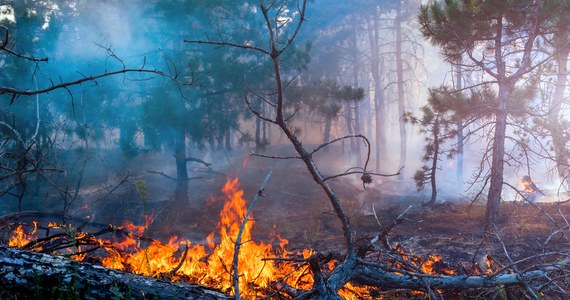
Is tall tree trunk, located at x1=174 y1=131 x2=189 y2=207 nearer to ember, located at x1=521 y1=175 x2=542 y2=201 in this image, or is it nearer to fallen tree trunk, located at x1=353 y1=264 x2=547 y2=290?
ember, located at x1=521 y1=175 x2=542 y2=201

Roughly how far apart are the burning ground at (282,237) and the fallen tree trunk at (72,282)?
249 millimetres

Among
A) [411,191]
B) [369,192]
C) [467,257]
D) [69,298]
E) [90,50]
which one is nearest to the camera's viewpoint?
[69,298]

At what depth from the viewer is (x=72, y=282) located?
303 centimetres

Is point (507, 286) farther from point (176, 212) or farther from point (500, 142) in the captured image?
point (176, 212)

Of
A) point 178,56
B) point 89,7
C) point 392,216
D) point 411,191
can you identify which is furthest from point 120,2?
point 411,191

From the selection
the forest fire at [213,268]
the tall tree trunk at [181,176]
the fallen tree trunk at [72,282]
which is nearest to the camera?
the fallen tree trunk at [72,282]

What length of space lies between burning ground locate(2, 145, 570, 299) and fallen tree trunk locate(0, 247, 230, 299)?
0.25 metres

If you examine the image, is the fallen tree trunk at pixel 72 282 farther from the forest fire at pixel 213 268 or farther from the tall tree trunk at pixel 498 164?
the tall tree trunk at pixel 498 164

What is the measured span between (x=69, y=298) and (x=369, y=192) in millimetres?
17806

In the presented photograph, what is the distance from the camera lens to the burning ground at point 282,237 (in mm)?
4527

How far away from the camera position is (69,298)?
9.36 ft

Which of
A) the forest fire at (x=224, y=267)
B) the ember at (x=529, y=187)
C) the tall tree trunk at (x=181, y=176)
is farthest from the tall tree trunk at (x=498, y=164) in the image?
the tall tree trunk at (x=181, y=176)

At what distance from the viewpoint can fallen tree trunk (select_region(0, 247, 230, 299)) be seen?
9.84 feet

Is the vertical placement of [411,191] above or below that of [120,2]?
below
